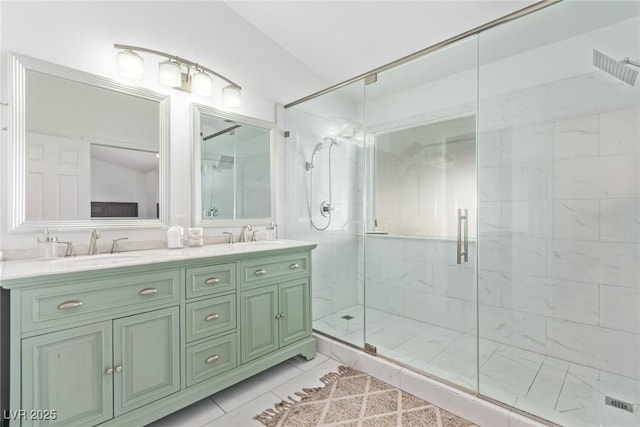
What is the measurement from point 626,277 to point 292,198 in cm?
246

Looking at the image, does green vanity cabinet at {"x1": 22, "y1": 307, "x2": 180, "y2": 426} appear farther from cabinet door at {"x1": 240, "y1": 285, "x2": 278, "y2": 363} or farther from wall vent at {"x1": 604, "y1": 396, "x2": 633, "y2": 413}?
wall vent at {"x1": 604, "y1": 396, "x2": 633, "y2": 413}

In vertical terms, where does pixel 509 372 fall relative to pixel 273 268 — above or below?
below

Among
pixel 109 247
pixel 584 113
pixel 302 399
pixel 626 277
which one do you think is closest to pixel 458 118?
pixel 584 113

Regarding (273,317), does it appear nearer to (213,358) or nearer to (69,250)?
(213,358)

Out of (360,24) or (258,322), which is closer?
(258,322)

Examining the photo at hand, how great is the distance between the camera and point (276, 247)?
6.63 ft

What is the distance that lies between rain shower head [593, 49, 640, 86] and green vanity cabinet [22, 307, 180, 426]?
9.71 feet

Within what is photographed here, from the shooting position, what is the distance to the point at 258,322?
1904 mm

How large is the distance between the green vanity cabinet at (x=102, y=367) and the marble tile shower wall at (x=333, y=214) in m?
1.48

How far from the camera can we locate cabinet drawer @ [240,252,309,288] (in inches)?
73.0

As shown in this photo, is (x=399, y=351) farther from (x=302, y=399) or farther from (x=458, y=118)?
(x=458, y=118)

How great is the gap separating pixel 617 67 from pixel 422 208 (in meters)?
1.57

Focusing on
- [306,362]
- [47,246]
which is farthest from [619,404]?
[47,246]

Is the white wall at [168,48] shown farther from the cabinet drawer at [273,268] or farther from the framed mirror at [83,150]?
the cabinet drawer at [273,268]
